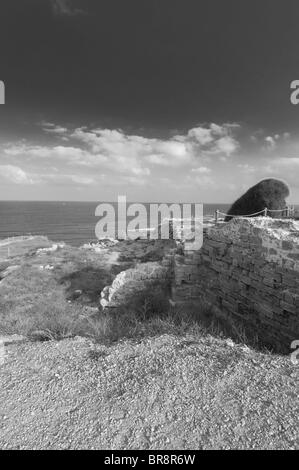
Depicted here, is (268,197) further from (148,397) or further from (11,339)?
(11,339)

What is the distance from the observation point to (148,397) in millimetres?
2537

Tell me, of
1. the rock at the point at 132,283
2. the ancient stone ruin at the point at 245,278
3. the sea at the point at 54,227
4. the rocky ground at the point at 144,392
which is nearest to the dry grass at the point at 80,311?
the rocky ground at the point at 144,392

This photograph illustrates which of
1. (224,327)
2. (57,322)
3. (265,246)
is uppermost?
(265,246)

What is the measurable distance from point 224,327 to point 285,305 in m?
1.32

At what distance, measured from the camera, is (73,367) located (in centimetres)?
307

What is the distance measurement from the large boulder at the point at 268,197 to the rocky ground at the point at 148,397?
15302mm

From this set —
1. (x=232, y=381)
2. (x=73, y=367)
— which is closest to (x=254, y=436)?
(x=232, y=381)

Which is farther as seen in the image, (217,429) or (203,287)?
(203,287)

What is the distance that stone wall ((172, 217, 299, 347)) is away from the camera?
4.24 meters

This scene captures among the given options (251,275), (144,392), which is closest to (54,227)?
(251,275)

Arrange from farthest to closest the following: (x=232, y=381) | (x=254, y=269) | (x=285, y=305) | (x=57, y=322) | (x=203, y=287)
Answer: (x=203, y=287) → (x=254, y=269) → (x=57, y=322) → (x=285, y=305) → (x=232, y=381)

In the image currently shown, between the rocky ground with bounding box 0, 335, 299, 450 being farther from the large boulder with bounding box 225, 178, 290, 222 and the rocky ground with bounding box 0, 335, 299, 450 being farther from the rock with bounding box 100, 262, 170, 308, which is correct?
the large boulder with bounding box 225, 178, 290, 222

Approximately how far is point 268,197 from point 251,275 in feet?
46.9
